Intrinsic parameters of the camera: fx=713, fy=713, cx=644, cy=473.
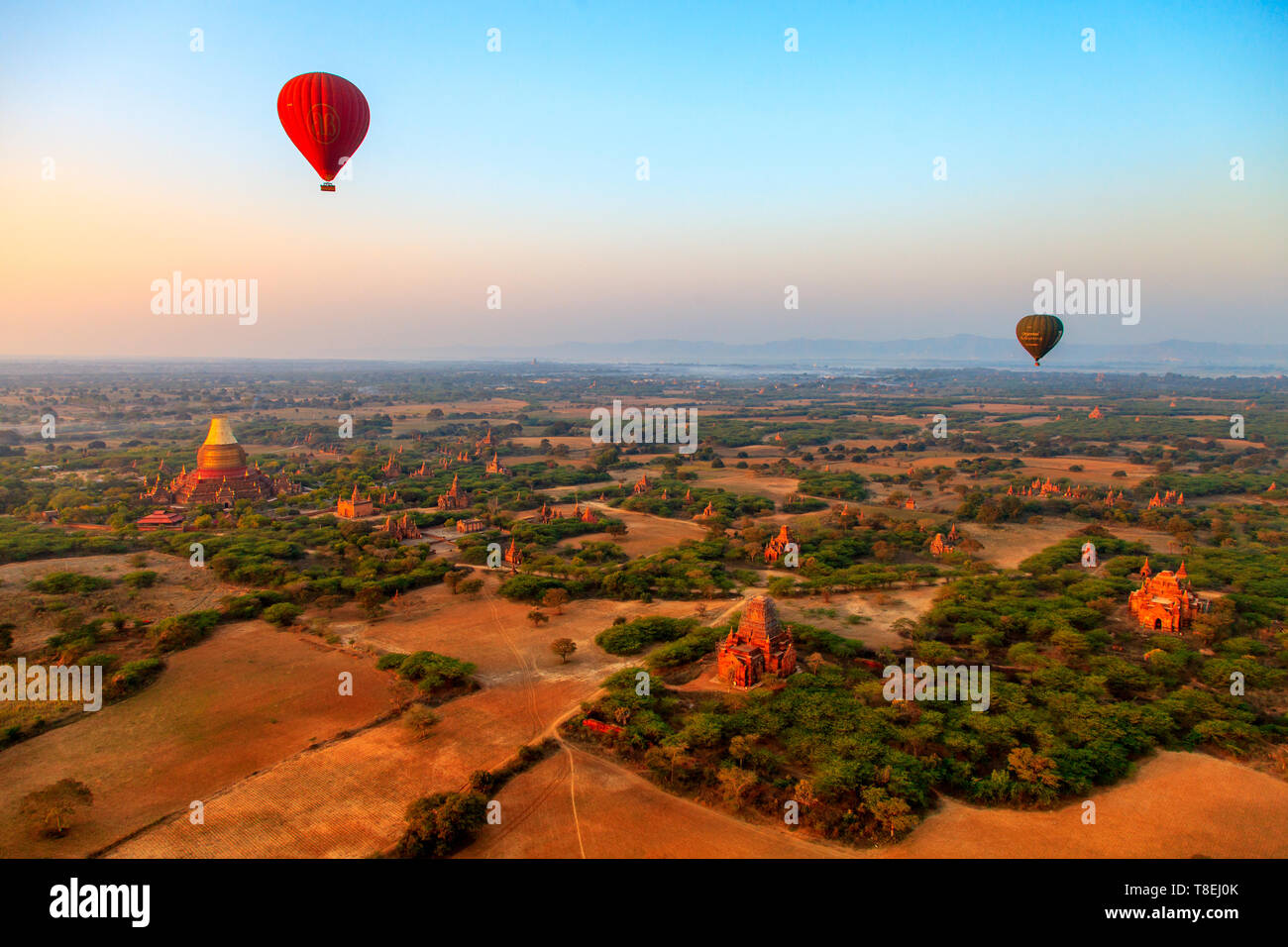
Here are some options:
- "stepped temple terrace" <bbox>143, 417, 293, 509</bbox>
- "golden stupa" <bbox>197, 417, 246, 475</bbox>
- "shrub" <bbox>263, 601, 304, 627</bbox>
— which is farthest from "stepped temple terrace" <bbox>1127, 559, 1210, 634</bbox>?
"golden stupa" <bbox>197, 417, 246, 475</bbox>

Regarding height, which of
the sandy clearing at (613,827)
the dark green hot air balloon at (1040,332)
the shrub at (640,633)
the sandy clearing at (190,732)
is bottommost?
the sandy clearing at (613,827)

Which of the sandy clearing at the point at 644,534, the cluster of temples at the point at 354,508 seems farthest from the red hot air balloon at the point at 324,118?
the cluster of temples at the point at 354,508

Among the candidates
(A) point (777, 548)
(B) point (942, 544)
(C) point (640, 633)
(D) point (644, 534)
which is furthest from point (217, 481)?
(B) point (942, 544)

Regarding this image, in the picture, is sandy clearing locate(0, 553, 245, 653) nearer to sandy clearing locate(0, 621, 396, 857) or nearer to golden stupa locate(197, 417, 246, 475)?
sandy clearing locate(0, 621, 396, 857)

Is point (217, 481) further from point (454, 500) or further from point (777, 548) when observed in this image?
point (777, 548)

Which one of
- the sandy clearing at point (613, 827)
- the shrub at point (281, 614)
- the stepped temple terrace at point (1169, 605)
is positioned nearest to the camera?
the sandy clearing at point (613, 827)

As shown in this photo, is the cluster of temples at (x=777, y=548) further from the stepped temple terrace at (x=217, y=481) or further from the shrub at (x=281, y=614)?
the stepped temple terrace at (x=217, y=481)

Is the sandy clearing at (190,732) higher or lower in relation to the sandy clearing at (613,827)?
higher

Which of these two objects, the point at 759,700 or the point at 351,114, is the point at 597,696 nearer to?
the point at 759,700
